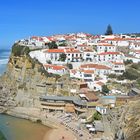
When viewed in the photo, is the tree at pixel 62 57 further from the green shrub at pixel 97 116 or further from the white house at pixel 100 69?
→ the green shrub at pixel 97 116

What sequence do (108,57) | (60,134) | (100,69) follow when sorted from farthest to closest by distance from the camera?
1. (108,57)
2. (100,69)
3. (60,134)

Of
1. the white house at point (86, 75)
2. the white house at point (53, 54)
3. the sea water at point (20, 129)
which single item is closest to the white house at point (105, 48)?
the white house at point (53, 54)

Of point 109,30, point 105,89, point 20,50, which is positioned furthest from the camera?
point 109,30

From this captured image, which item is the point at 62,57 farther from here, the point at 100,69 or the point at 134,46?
the point at 134,46

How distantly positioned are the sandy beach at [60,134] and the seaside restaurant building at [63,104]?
3.94 meters

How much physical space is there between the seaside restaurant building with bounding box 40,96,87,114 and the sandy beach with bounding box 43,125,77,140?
3.94 m

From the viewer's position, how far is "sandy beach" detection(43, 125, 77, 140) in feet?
86.3

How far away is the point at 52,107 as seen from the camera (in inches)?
1337

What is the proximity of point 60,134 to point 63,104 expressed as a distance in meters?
6.46

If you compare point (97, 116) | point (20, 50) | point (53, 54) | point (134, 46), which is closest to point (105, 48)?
point (134, 46)

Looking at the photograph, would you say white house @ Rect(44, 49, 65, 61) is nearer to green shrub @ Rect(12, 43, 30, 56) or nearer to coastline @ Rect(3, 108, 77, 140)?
green shrub @ Rect(12, 43, 30, 56)

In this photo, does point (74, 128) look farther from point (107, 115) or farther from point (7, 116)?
point (7, 116)

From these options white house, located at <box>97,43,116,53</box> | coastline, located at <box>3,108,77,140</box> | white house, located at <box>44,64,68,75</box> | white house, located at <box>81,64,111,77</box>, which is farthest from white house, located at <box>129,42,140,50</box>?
coastline, located at <box>3,108,77,140</box>

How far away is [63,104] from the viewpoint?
110 feet
